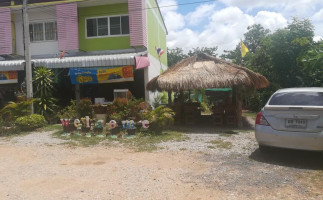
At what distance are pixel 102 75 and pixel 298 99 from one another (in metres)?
9.21

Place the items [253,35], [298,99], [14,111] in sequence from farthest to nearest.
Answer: [253,35]
[14,111]
[298,99]

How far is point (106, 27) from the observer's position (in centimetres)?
1431

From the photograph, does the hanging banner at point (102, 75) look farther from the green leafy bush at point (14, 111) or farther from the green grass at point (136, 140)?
the green grass at point (136, 140)

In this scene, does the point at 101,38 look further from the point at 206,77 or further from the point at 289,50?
the point at 289,50

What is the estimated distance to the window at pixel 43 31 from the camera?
48.5ft

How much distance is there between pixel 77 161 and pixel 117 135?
2.84 meters

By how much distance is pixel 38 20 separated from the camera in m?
14.8

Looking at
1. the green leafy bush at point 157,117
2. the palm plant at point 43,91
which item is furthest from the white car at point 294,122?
the palm plant at point 43,91

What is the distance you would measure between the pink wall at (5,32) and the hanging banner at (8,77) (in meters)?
1.58

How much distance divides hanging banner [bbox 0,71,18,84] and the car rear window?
1250 cm

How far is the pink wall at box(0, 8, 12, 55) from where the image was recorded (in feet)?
46.6

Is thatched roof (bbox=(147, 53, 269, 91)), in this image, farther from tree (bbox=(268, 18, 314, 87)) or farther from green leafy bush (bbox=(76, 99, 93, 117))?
tree (bbox=(268, 18, 314, 87))

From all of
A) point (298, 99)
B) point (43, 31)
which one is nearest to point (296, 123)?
point (298, 99)

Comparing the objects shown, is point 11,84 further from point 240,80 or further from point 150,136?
point 240,80
